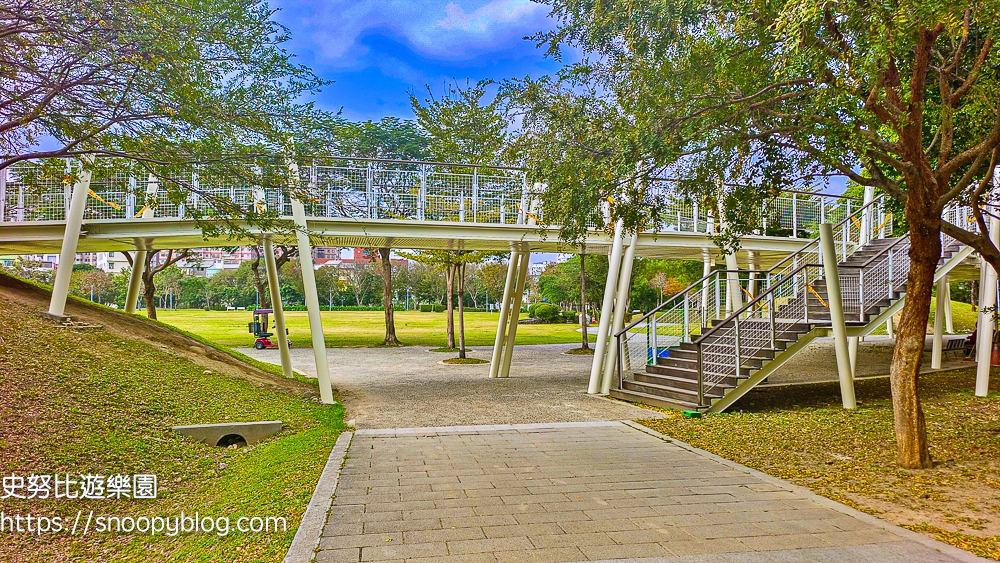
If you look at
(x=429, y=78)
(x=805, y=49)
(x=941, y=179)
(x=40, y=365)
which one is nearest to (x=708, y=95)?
(x=805, y=49)

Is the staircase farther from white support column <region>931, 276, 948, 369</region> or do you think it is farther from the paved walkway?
the paved walkway

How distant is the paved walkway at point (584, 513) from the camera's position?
13.0 feet

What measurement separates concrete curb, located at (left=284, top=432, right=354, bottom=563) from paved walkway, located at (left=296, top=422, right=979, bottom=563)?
0.13 feet

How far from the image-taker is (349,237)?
1216 cm

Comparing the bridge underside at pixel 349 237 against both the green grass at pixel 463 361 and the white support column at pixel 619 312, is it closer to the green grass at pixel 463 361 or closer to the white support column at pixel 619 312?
the white support column at pixel 619 312

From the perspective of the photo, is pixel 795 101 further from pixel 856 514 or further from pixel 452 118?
pixel 452 118

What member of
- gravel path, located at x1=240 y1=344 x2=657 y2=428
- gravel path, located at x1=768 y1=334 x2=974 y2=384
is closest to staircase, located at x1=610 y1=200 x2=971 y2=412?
gravel path, located at x1=240 y1=344 x2=657 y2=428

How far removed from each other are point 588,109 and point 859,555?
5854 millimetres

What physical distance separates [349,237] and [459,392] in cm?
396

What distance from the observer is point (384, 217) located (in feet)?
40.1

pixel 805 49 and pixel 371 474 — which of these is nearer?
pixel 805 49

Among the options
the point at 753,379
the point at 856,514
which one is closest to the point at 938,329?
the point at 753,379

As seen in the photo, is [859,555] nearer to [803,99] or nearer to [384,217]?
[803,99]

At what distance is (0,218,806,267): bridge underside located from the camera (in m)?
11.5
